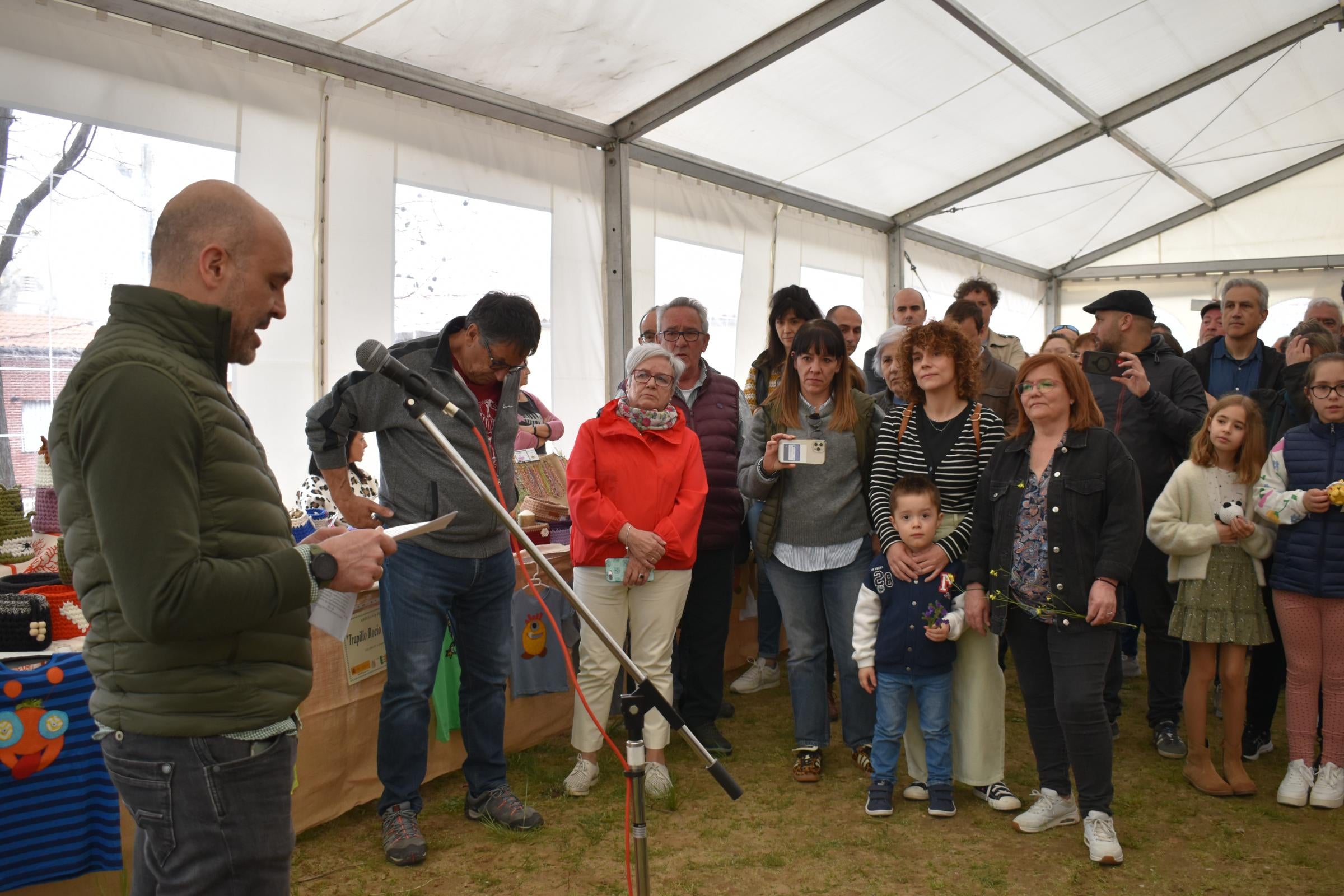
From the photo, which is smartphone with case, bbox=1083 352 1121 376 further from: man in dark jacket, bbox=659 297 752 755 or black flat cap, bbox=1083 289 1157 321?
man in dark jacket, bbox=659 297 752 755

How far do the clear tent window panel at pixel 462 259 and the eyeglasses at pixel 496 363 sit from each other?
4.88ft

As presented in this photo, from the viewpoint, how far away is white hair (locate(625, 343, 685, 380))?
3.19 meters

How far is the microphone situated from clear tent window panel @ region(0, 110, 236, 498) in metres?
1.96

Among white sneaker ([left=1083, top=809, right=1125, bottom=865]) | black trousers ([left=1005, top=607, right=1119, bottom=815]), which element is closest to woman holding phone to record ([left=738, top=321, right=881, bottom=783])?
black trousers ([left=1005, top=607, right=1119, bottom=815])

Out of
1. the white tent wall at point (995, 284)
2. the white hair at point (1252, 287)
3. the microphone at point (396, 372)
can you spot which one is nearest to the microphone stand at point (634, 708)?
the microphone at point (396, 372)

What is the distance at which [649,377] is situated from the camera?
3162mm

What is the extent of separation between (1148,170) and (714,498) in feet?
24.2

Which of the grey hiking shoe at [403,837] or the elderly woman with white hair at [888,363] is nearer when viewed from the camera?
the grey hiking shoe at [403,837]

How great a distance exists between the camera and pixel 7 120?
304 centimetres

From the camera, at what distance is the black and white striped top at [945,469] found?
3.00 meters

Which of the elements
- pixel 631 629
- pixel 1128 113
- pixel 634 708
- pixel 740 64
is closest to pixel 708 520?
pixel 631 629

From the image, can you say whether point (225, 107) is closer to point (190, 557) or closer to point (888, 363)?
point (888, 363)

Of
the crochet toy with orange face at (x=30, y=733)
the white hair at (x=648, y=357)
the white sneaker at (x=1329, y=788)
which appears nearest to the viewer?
the crochet toy with orange face at (x=30, y=733)

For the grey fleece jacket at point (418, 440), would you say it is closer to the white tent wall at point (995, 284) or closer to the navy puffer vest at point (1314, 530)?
the navy puffer vest at point (1314, 530)
